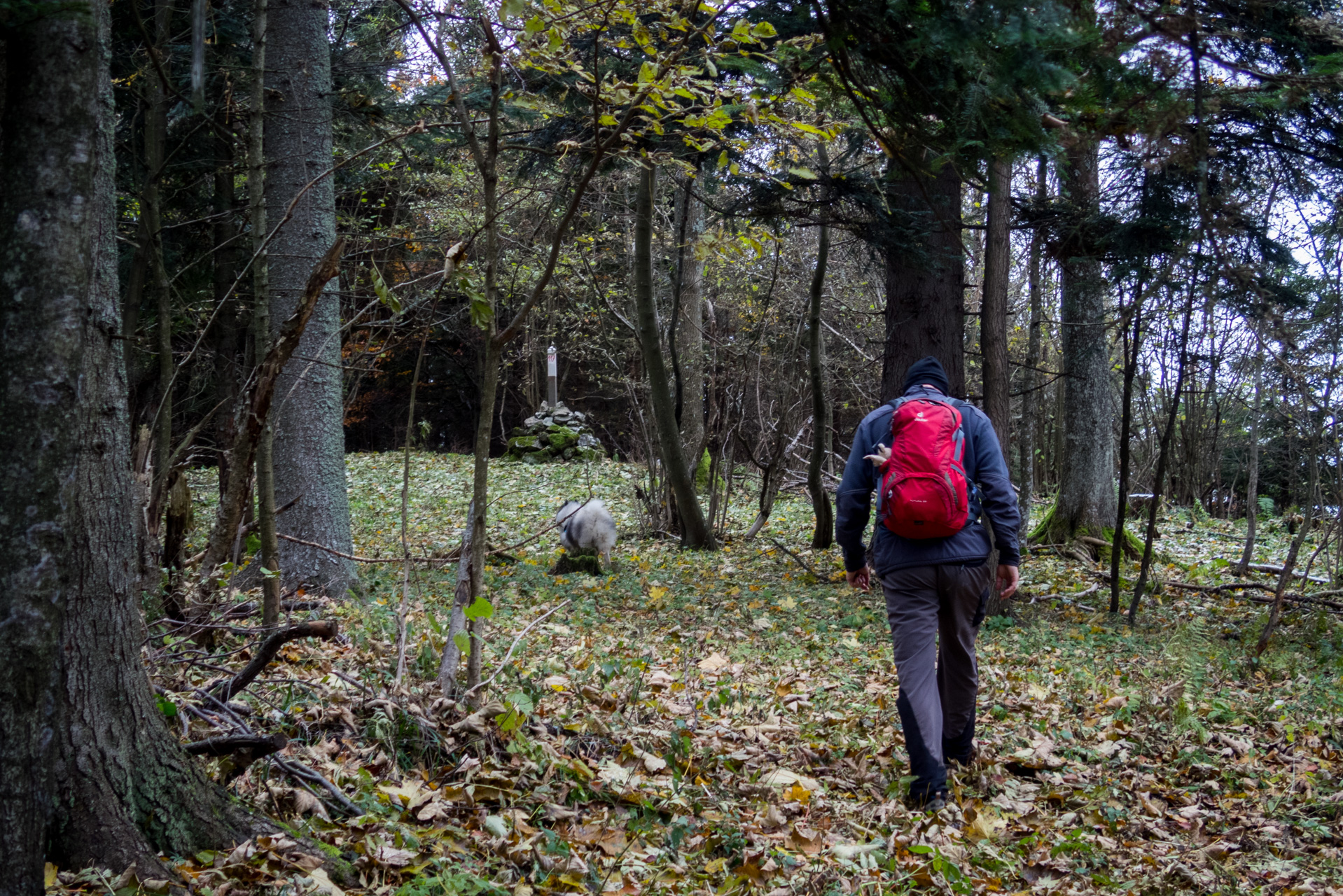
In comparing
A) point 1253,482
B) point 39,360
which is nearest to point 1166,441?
point 1253,482

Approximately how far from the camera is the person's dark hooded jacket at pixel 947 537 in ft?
12.9

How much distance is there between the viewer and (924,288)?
7.65 meters

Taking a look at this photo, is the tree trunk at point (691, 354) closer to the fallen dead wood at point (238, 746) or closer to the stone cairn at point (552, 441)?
the stone cairn at point (552, 441)

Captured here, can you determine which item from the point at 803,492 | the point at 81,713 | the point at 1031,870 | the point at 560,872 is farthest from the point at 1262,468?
the point at 81,713

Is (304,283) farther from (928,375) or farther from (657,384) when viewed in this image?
(928,375)

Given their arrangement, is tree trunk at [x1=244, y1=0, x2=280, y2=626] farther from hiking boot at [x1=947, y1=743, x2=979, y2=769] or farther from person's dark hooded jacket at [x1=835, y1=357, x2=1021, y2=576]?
hiking boot at [x1=947, y1=743, x2=979, y2=769]

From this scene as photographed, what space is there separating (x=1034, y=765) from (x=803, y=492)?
12416 mm

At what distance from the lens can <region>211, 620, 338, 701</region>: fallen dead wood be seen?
9.74ft

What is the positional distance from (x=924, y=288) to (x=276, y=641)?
244 inches

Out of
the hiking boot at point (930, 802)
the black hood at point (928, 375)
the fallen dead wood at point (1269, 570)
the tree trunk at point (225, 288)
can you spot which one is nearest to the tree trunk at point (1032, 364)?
the fallen dead wood at point (1269, 570)

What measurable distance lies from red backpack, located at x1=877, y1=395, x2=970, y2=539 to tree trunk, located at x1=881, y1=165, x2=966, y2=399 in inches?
139

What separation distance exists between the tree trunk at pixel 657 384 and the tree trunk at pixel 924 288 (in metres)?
2.79

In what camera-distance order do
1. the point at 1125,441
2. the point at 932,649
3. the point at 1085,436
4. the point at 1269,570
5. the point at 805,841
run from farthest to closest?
the point at 1085,436, the point at 1269,570, the point at 1125,441, the point at 932,649, the point at 805,841

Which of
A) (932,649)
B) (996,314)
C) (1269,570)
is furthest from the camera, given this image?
(1269,570)
